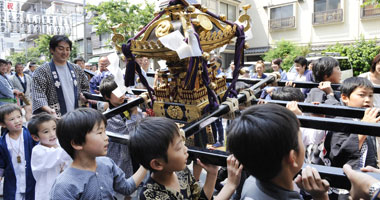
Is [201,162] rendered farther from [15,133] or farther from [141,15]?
[141,15]

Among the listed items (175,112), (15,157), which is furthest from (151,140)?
(15,157)

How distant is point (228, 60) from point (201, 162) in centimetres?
2041

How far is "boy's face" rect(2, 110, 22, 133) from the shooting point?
2553mm

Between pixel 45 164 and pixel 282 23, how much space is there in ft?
61.0

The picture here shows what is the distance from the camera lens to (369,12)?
14883mm

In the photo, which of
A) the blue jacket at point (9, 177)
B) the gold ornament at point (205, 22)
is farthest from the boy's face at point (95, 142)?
the blue jacket at point (9, 177)

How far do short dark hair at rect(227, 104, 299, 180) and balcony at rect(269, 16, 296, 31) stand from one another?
1856cm

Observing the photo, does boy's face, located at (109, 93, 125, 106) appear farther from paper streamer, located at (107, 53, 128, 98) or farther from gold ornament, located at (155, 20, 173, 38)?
gold ornament, located at (155, 20, 173, 38)

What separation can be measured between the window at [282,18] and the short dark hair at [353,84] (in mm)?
17005

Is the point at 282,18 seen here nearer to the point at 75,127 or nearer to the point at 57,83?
the point at 57,83

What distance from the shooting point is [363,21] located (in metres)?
15.2

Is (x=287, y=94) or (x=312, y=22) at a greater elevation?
(x=312, y=22)

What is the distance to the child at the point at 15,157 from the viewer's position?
97.7 inches

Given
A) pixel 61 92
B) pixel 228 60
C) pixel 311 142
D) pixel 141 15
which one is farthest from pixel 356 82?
pixel 228 60
